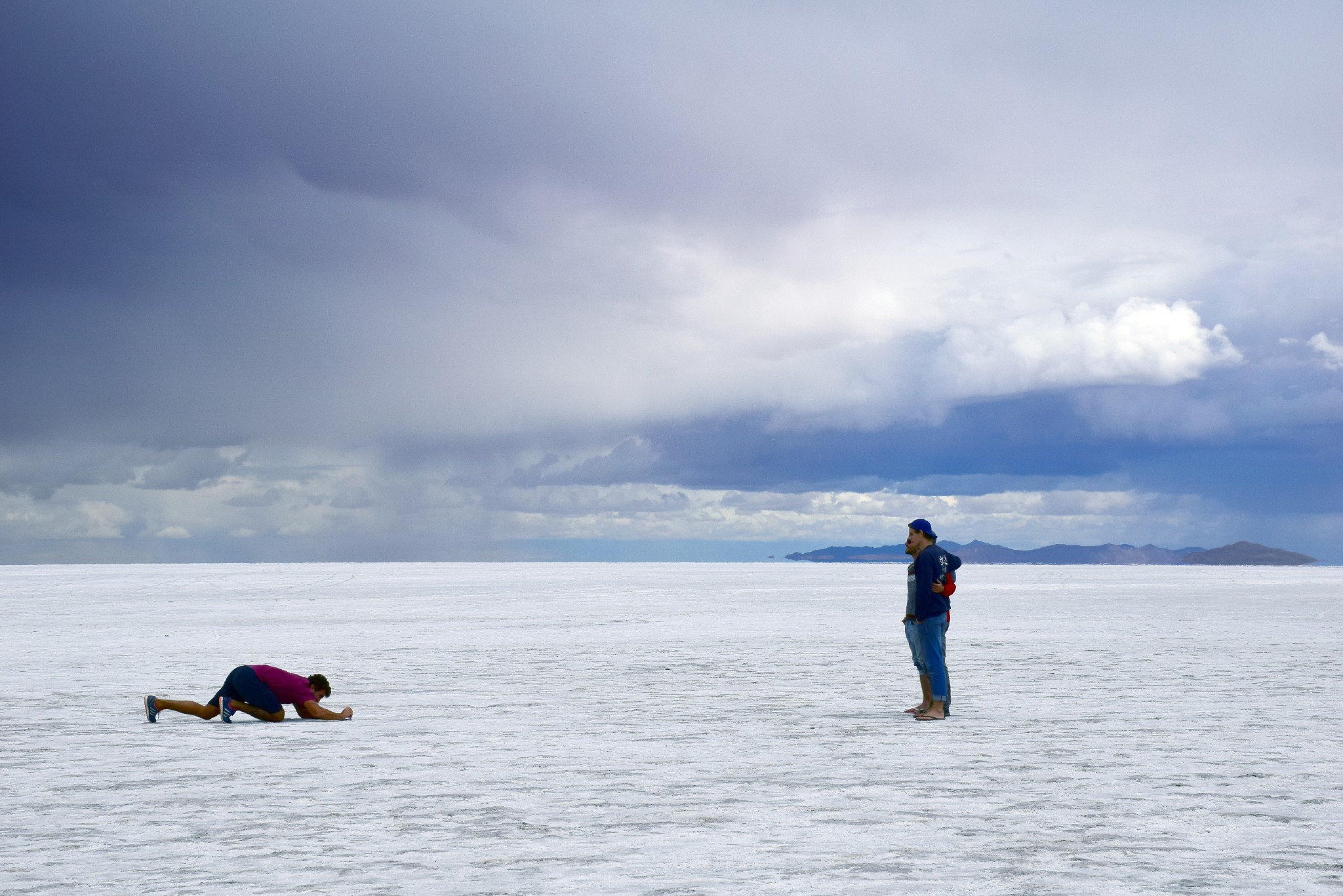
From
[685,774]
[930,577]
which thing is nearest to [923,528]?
[930,577]

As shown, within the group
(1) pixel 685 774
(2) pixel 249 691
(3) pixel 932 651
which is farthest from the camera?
(2) pixel 249 691

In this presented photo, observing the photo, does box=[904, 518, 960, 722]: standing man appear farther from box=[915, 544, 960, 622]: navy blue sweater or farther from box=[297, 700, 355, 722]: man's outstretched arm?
box=[297, 700, 355, 722]: man's outstretched arm

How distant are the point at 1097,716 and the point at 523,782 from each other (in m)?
7.51

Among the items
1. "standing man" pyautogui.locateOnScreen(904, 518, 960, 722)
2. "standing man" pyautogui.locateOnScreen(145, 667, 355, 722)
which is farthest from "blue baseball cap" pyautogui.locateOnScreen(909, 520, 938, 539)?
"standing man" pyautogui.locateOnScreen(145, 667, 355, 722)

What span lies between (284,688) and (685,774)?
5906 mm

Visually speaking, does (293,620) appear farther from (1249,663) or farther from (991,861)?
(991,861)

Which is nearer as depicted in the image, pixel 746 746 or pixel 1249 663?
pixel 746 746

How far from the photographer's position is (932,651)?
1382 centimetres

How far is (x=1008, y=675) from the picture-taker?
19656 mm

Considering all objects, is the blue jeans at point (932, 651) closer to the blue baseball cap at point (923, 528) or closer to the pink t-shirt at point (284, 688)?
the blue baseball cap at point (923, 528)

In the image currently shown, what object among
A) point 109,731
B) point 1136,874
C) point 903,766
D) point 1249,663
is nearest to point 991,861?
point 1136,874

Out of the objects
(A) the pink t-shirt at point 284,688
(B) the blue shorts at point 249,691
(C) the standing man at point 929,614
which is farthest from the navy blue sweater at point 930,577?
(B) the blue shorts at point 249,691

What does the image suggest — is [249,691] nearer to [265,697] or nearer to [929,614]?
[265,697]

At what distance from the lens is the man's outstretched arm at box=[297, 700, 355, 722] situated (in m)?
14.3
